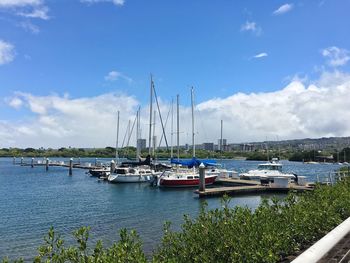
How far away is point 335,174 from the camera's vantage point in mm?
35594

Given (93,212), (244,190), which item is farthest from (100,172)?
(93,212)

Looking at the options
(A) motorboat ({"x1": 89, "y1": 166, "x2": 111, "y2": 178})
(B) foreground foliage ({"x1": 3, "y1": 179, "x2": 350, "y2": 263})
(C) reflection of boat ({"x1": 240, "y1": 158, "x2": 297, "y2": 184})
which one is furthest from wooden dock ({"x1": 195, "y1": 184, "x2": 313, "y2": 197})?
(A) motorboat ({"x1": 89, "y1": 166, "x2": 111, "y2": 178})

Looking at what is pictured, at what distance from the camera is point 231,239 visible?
25.1ft

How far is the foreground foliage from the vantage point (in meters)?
5.94

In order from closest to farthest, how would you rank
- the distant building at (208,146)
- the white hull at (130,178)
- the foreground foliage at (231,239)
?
the foreground foliage at (231,239) < the white hull at (130,178) < the distant building at (208,146)

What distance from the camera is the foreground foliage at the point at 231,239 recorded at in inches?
234

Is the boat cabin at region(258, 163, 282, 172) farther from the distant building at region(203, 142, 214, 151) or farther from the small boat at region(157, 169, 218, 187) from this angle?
the distant building at region(203, 142, 214, 151)

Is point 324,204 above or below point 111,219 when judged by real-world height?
above

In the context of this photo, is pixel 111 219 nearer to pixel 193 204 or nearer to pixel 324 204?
pixel 193 204

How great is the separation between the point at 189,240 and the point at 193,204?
1114 inches

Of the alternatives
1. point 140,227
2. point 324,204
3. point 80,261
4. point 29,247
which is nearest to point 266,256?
point 80,261

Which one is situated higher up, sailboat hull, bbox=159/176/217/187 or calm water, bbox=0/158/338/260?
sailboat hull, bbox=159/176/217/187

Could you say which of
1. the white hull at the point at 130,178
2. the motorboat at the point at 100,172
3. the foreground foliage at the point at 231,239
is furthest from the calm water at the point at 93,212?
the motorboat at the point at 100,172

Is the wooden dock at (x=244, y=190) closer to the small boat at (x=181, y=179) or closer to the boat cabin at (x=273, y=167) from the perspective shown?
the small boat at (x=181, y=179)
